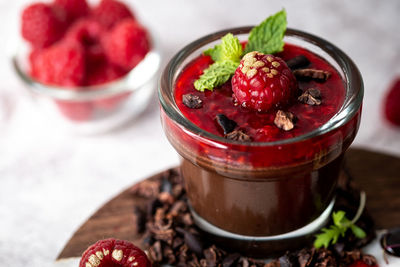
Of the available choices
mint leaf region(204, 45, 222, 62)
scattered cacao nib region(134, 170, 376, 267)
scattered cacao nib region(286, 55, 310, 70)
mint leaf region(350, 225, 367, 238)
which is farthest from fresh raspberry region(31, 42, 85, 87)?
mint leaf region(350, 225, 367, 238)

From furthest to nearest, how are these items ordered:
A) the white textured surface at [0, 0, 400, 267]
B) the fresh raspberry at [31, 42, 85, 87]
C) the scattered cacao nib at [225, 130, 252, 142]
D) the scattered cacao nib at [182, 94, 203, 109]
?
the fresh raspberry at [31, 42, 85, 87]
the white textured surface at [0, 0, 400, 267]
the scattered cacao nib at [182, 94, 203, 109]
the scattered cacao nib at [225, 130, 252, 142]

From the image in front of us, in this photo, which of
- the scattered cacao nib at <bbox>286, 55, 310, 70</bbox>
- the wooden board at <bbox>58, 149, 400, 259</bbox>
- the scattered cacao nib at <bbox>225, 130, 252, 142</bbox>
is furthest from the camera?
the wooden board at <bbox>58, 149, 400, 259</bbox>

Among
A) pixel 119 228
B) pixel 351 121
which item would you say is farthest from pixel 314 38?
pixel 119 228

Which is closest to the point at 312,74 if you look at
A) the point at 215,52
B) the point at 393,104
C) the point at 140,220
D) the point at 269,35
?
the point at 269,35

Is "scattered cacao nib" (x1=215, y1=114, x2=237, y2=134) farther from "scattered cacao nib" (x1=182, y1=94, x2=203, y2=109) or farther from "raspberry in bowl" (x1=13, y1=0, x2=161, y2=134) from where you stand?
"raspberry in bowl" (x1=13, y1=0, x2=161, y2=134)

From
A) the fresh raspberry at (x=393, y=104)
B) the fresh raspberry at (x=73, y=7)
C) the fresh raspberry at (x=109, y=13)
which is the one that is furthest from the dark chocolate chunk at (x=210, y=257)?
the fresh raspberry at (x=73, y=7)
